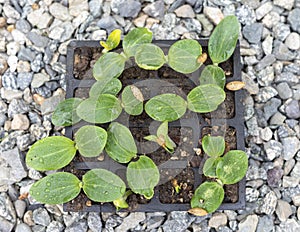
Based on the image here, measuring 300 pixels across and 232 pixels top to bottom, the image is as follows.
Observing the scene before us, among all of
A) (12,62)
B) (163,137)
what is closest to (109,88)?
(163,137)

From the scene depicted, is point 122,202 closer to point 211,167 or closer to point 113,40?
point 211,167

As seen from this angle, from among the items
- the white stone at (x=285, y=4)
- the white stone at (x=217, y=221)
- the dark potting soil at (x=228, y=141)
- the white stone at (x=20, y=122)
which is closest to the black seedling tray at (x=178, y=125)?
the dark potting soil at (x=228, y=141)

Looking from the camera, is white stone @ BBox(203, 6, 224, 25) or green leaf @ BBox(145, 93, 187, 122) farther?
white stone @ BBox(203, 6, 224, 25)

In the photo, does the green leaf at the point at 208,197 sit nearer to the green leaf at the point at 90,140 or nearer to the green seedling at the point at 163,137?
the green seedling at the point at 163,137

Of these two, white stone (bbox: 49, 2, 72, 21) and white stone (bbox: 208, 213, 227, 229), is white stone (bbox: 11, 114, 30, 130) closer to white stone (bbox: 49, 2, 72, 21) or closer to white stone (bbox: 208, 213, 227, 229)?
white stone (bbox: 49, 2, 72, 21)

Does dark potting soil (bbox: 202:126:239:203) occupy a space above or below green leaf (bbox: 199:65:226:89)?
below

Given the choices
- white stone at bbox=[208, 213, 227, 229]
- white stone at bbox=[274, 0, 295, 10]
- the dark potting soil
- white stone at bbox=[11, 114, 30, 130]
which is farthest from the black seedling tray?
white stone at bbox=[274, 0, 295, 10]
